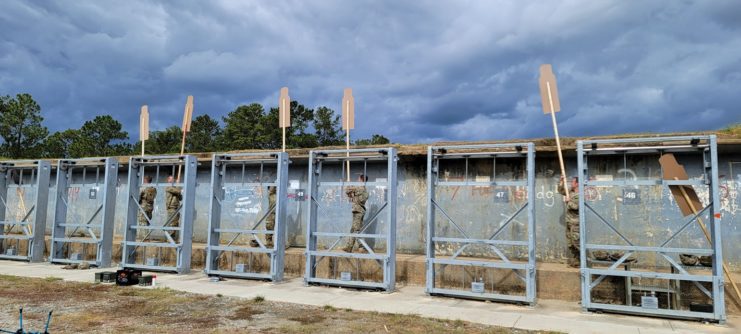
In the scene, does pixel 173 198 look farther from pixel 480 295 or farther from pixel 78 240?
pixel 480 295

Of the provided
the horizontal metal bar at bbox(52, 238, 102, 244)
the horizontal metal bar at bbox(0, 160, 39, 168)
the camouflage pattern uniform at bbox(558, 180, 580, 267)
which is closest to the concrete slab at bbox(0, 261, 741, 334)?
the camouflage pattern uniform at bbox(558, 180, 580, 267)

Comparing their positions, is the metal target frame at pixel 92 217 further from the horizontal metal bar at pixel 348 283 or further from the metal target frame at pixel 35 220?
the horizontal metal bar at pixel 348 283

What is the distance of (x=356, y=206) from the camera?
1199cm

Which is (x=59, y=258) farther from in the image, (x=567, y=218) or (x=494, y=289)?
(x=567, y=218)

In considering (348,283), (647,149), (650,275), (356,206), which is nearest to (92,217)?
(356,206)

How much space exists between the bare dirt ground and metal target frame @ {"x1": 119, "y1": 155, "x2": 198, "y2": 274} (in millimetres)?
2530

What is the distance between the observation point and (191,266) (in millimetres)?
13766

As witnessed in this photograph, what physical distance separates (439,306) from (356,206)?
3.75 metres

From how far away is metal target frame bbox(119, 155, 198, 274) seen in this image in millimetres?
12656

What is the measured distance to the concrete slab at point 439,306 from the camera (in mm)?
7711

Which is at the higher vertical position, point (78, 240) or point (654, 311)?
point (78, 240)

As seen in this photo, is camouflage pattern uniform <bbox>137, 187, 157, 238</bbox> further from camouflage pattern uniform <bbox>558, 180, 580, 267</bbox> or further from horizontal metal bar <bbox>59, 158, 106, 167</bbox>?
camouflage pattern uniform <bbox>558, 180, 580, 267</bbox>

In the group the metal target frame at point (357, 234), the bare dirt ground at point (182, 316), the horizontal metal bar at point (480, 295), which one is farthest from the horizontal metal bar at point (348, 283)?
the bare dirt ground at point (182, 316)

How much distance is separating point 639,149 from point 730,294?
9.98ft
